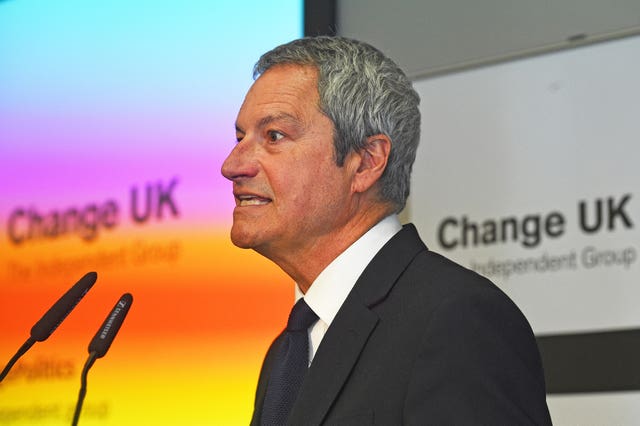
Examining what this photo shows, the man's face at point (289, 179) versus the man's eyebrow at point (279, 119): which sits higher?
the man's eyebrow at point (279, 119)

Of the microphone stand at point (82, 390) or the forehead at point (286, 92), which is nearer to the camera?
the microphone stand at point (82, 390)

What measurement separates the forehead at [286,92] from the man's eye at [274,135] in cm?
4

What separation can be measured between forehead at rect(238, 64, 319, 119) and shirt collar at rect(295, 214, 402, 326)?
0.27 m

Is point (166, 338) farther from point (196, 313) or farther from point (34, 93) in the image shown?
point (34, 93)

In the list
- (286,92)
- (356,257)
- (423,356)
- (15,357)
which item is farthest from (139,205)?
(423,356)

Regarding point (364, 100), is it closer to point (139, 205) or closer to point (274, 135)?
point (274, 135)

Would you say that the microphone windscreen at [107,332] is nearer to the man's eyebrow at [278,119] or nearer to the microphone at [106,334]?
the microphone at [106,334]

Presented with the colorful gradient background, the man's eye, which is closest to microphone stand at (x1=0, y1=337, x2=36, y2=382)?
the man's eye

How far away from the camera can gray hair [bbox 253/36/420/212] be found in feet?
7.35

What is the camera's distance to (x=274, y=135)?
7.36 ft

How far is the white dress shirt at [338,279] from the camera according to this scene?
2137mm

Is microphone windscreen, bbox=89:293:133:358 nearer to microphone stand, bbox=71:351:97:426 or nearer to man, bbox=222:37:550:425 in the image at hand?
microphone stand, bbox=71:351:97:426

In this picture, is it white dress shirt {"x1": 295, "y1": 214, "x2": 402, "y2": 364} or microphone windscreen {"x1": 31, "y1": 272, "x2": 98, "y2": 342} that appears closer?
microphone windscreen {"x1": 31, "y1": 272, "x2": 98, "y2": 342}

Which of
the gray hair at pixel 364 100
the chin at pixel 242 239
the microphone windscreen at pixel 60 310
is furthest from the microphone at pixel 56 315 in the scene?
the gray hair at pixel 364 100
